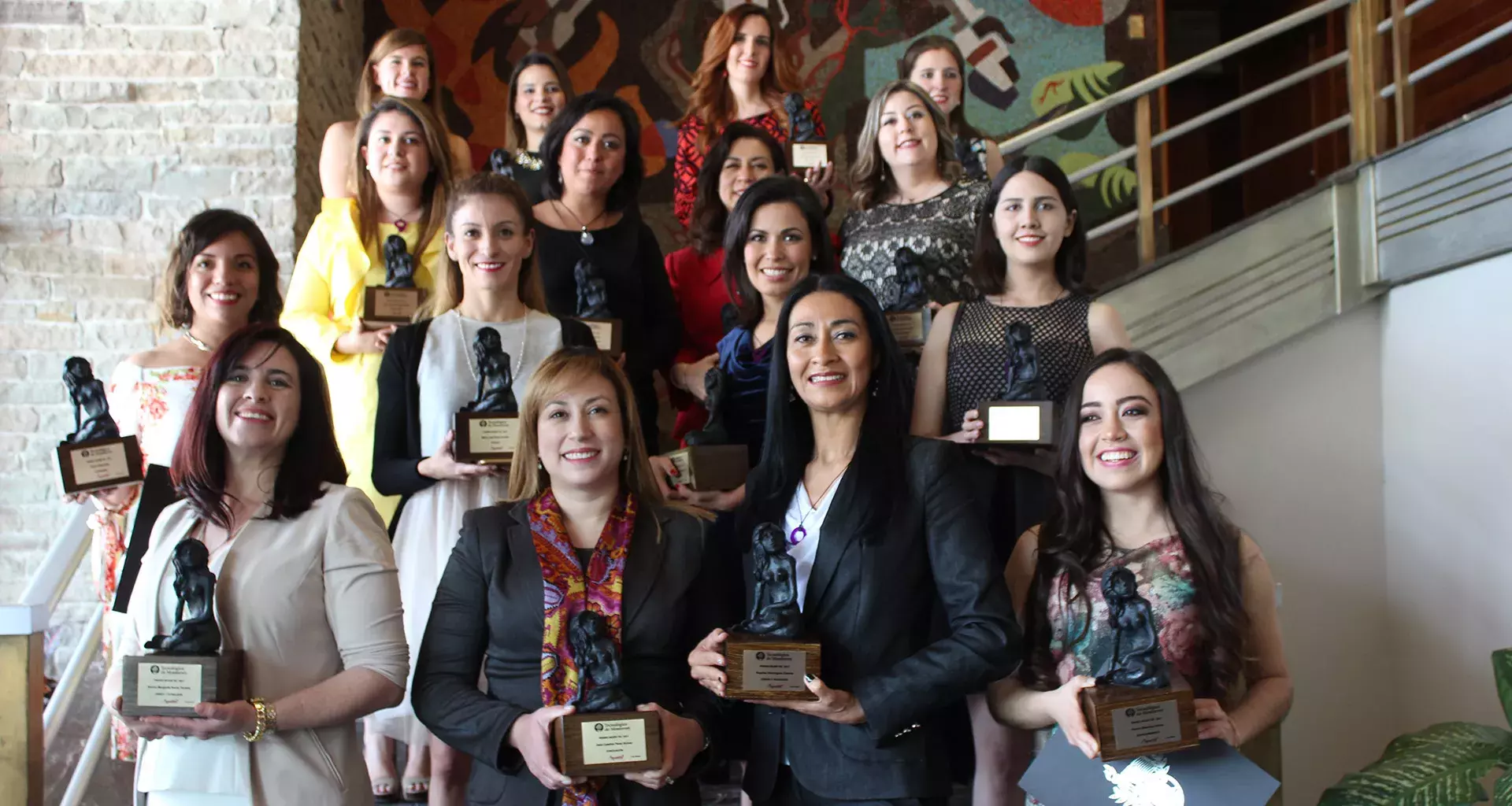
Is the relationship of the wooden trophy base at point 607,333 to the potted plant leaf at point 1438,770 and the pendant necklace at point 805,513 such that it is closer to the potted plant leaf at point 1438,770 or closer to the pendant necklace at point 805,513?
the pendant necklace at point 805,513

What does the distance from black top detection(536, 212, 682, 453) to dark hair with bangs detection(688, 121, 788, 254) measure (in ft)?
0.64

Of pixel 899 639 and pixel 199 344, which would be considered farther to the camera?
pixel 199 344

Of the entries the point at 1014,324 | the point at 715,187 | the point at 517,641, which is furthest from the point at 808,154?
the point at 517,641

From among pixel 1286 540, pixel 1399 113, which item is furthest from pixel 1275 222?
pixel 1286 540

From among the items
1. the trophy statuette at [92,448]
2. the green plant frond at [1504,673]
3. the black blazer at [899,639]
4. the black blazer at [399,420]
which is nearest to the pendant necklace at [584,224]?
the black blazer at [399,420]

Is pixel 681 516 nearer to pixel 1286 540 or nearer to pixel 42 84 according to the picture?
pixel 1286 540

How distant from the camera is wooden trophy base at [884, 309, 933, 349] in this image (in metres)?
3.15

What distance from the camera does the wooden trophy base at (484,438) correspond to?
2.62 m

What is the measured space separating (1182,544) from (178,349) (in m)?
2.28

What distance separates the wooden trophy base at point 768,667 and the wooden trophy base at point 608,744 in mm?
143

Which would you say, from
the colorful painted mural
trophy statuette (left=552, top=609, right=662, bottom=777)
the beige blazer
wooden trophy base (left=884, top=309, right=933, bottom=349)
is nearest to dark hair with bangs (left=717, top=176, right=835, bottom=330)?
wooden trophy base (left=884, top=309, right=933, bottom=349)

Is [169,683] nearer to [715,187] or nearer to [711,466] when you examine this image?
[711,466]

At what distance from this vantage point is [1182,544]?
2334mm

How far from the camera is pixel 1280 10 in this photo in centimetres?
805
